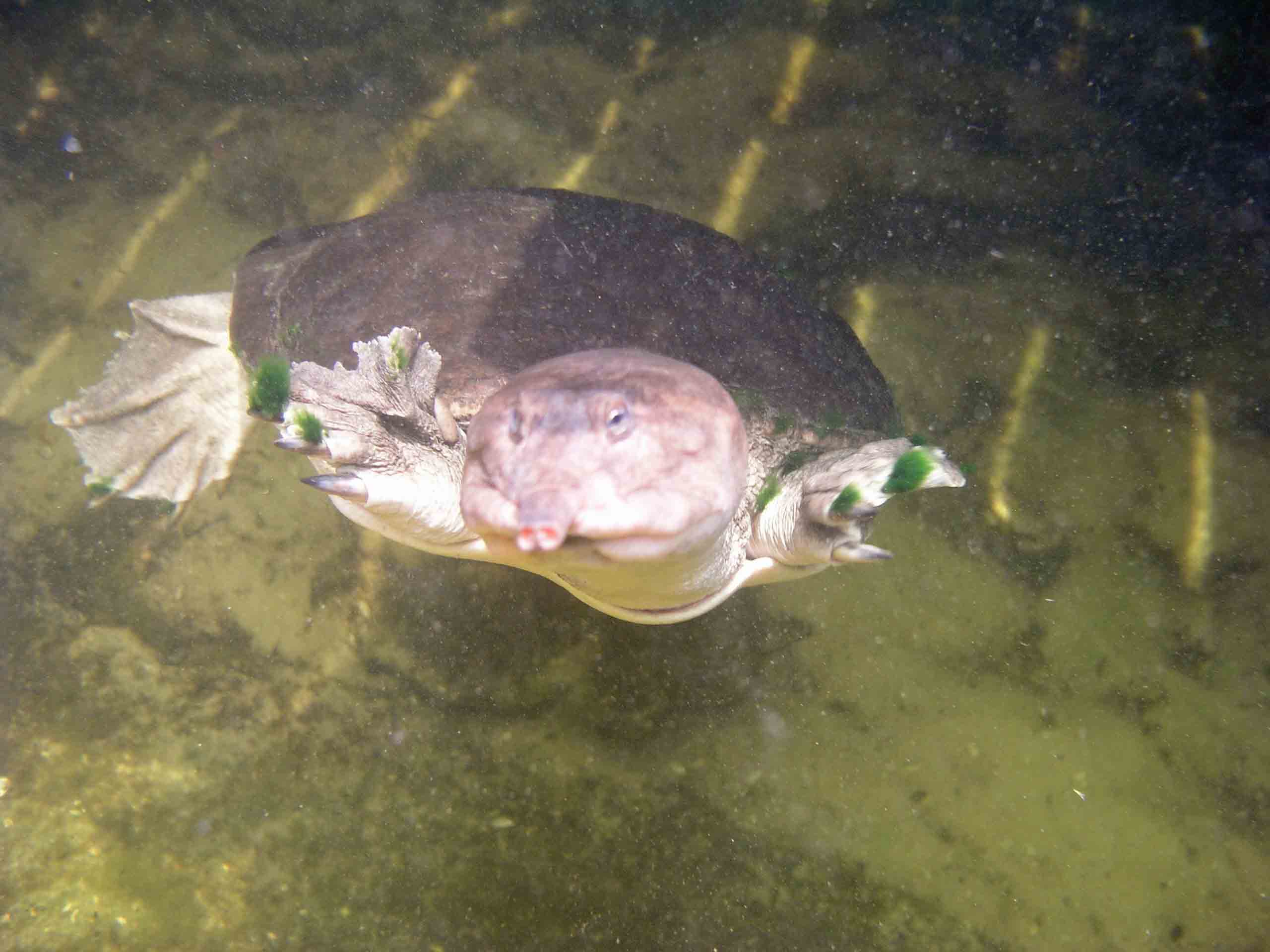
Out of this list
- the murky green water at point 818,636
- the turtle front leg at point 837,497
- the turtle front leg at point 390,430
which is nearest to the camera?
the turtle front leg at point 837,497

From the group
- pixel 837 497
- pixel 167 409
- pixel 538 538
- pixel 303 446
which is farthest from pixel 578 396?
pixel 167 409

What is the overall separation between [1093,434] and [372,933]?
431 centimetres

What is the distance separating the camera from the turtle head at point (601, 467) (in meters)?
1.40

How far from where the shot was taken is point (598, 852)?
302 centimetres

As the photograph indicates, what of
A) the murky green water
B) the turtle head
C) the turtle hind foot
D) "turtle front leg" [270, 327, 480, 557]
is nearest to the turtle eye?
the turtle head

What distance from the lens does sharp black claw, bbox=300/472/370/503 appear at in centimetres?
190

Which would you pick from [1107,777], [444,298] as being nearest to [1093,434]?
[1107,777]

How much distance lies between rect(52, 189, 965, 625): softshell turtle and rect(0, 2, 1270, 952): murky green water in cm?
90

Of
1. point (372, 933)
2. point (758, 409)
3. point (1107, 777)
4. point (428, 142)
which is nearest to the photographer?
point (758, 409)

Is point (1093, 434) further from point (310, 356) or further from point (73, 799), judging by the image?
point (73, 799)

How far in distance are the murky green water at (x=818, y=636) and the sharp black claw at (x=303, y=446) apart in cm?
150

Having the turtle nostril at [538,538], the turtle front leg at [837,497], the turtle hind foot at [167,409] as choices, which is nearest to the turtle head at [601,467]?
the turtle nostril at [538,538]

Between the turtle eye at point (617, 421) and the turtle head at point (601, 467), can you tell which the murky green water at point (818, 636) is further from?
the turtle eye at point (617, 421)

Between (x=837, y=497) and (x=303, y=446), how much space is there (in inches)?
64.6
